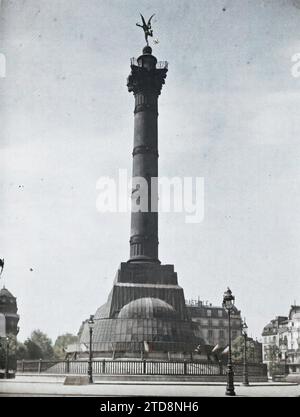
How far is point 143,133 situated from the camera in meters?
54.6

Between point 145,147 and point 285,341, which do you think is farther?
point 285,341

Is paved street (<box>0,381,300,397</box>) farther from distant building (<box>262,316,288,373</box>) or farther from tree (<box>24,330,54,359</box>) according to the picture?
distant building (<box>262,316,288,373</box>)

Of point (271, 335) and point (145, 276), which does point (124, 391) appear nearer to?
point (145, 276)

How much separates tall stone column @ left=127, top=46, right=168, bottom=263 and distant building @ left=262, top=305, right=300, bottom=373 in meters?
32.8

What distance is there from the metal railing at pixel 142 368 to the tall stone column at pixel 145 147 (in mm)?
16416

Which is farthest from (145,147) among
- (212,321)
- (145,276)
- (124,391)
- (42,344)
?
(212,321)

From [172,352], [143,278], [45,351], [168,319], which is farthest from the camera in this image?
[45,351]

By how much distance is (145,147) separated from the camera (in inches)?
2146

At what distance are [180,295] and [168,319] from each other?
15.8 ft

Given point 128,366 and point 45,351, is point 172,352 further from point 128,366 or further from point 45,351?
point 45,351

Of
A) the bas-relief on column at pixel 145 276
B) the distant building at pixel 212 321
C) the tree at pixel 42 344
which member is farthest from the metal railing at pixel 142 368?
the distant building at pixel 212 321

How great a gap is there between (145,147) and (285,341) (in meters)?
44.4

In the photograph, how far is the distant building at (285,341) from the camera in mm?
81000
